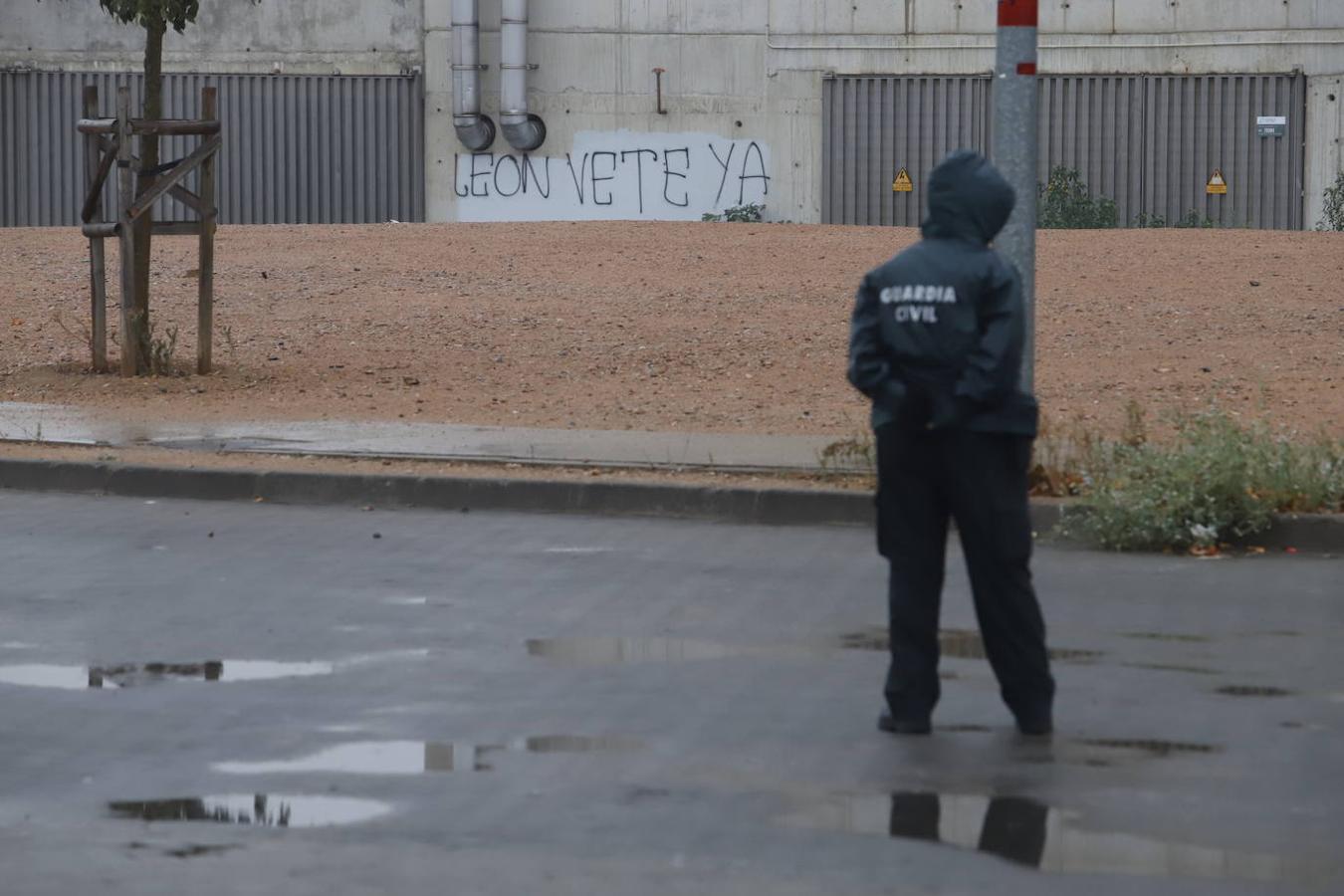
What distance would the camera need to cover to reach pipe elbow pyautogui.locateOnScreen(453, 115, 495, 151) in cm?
3253

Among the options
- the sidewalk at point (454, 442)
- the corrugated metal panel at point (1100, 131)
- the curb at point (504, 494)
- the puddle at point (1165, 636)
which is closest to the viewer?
the puddle at point (1165, 636)

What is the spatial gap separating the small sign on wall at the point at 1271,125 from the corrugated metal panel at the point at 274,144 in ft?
39.9

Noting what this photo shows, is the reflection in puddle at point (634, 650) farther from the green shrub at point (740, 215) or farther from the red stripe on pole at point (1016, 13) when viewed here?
the green shrub at point (740, 215)

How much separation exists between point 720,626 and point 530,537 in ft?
8.04

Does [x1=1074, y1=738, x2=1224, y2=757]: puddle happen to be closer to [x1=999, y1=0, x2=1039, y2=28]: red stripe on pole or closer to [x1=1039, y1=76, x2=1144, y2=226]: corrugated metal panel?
[x1=999, y1=0, x2=1039, y2=28]: red stripe on pole

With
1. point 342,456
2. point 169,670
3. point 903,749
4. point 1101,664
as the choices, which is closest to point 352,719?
point 169,670

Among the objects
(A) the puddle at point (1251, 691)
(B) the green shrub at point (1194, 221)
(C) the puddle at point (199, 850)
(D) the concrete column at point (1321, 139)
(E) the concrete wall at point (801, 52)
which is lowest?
(C) the puddle at point (199, 850)

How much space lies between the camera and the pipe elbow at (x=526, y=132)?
32.4m

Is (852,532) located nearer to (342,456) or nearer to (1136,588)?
(1136,588)

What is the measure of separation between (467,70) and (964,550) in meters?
26.7

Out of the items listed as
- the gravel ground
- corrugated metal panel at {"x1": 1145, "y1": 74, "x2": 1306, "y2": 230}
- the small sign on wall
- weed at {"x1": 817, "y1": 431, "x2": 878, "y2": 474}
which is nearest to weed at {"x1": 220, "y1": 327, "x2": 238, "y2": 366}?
the gravel ground

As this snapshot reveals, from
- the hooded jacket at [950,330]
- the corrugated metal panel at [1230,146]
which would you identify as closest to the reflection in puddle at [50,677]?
the hooded jacket at [950,330]

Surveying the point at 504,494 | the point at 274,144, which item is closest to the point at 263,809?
the point at 504,494

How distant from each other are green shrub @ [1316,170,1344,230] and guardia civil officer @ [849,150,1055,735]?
24777mm
